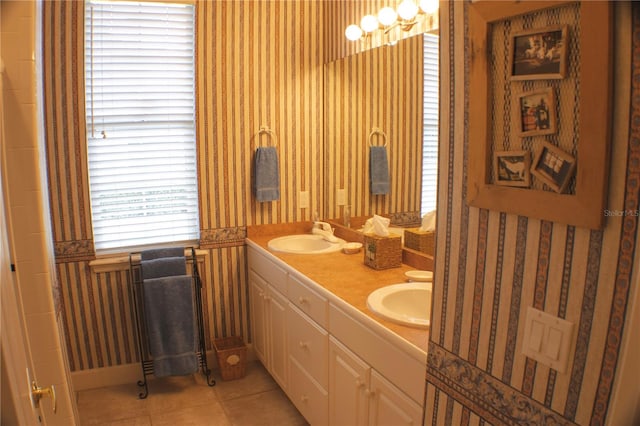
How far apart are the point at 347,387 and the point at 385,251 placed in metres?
0.73

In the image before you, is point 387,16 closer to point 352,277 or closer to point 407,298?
point 352,277

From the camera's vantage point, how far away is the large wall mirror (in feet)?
7.91

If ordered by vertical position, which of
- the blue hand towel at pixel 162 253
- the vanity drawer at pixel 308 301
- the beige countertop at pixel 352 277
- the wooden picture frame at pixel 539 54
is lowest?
the vanity drawer at pixel 308 301

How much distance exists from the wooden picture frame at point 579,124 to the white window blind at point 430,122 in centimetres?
119

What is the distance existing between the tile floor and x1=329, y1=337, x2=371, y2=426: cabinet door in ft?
2.05

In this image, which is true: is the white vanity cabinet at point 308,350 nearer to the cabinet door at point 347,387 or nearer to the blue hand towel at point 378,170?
the cabinet door at point 347,387

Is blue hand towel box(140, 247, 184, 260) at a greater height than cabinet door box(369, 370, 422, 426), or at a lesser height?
greater

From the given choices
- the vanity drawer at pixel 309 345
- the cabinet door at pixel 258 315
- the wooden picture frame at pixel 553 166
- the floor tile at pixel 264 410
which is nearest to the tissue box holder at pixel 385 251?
the vanity drawer at pixel 309 345

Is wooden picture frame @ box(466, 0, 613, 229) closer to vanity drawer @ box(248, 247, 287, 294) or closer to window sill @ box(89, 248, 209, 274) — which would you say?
vanity drawer @ box(248, 247, 287, 294)

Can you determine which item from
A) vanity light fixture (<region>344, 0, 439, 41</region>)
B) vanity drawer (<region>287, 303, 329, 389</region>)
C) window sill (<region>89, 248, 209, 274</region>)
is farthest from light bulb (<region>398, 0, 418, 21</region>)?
window sill (<region>89, 248, 209, 274</region>)

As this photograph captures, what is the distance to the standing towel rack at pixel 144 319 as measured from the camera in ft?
10.2

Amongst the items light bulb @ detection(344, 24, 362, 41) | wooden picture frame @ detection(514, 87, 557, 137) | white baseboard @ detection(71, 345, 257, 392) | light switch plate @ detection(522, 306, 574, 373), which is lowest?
white baseboard @ detection(71, 345, 257, 392)

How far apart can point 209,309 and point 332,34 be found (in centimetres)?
209

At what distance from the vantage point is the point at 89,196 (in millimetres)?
3004
